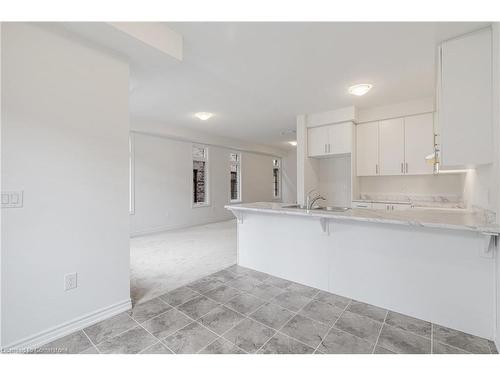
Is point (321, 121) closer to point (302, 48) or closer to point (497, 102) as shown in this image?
point (302, 48)

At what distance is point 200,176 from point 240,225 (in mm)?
3868

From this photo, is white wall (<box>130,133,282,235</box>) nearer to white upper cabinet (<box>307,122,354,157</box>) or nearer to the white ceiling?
the white ceiling

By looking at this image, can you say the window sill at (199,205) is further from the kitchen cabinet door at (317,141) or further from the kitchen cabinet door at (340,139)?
the kitchen cabinet door at (340,139)

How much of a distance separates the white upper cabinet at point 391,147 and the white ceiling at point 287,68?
1.43 ft

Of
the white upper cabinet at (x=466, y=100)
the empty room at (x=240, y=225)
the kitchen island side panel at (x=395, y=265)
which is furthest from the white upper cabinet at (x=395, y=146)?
the kitchen island side panel at (x=395, y=265)

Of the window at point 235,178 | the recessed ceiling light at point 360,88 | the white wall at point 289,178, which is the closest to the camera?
the recessed ceiling light at point 360,88

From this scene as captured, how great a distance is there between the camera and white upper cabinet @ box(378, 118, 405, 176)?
420cm

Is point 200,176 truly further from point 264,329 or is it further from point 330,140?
point 264,329

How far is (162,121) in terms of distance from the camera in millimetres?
5309

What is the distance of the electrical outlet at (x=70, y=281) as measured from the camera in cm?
183

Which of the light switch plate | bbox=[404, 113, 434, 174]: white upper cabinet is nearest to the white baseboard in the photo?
the light switch plate

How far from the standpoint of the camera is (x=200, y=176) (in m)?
6.89

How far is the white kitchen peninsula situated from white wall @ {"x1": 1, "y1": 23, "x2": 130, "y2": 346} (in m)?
1.56
